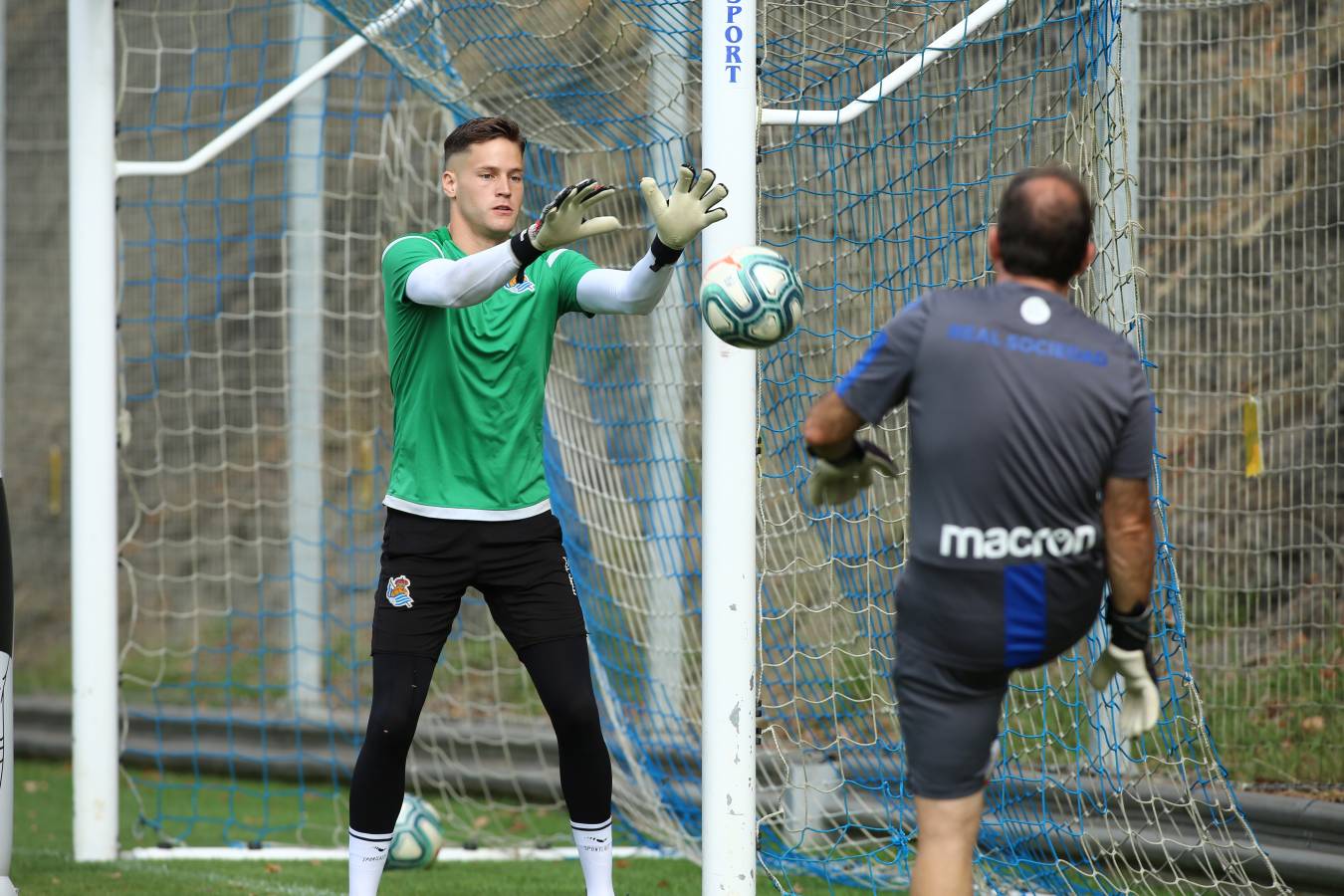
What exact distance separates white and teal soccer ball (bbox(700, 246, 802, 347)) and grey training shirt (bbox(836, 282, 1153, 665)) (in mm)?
473

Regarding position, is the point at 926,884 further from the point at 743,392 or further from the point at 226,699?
the point at 226,699

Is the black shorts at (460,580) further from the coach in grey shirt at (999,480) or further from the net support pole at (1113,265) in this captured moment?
the net support pole at (1113,265)

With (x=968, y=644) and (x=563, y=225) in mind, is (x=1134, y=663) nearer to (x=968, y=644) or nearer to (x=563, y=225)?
(x=968, y=644)

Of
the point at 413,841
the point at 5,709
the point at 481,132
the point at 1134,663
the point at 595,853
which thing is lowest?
the point at 413,841

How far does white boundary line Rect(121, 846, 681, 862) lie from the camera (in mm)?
5488

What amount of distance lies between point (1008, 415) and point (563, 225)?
1188 millimetres

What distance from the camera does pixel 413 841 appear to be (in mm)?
5199

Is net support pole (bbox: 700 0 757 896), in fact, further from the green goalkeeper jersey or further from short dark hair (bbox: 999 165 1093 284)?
short dark hair (bbox: 999 165 1093 284)

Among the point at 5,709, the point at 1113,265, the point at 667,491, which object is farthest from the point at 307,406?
the point at 1113,265

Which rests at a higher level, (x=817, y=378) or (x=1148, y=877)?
(x=817, y=378)

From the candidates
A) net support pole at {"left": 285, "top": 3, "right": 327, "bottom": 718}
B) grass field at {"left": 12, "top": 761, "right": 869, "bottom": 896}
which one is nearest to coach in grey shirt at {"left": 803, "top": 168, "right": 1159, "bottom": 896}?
grass field at {"left": 12, "top": 761, "right": 869, "bottom": 896}

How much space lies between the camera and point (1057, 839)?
183 inches

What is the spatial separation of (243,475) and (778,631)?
202 inches

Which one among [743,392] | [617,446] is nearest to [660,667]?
[617,446]
